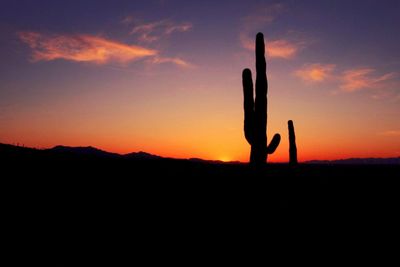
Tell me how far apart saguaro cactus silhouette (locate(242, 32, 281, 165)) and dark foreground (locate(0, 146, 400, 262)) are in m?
1.55

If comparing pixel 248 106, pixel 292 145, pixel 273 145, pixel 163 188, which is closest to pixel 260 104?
pixel 248 106

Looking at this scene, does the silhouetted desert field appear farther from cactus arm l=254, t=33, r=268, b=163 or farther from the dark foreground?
cactus arm l=254, t=33, r=268, b=163

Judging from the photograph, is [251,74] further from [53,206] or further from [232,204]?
[53,206]

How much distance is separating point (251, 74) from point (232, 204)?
23.1 feet

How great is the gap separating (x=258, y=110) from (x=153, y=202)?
7132mm

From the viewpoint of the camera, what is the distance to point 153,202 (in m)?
9.61

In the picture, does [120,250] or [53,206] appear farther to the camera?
[53,206]

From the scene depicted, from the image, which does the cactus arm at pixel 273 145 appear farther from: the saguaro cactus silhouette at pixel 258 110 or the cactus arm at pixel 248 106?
the cactus arm at pixel 248 106

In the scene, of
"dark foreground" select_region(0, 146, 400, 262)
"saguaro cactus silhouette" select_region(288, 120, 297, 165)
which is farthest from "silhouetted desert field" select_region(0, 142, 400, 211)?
"saguaro cactus silhouette" select_region(288, 120, 297, 165)

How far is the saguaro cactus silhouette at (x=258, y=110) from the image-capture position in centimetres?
1501

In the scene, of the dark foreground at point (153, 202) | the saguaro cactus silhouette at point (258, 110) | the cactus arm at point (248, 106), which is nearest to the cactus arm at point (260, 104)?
the saguaro cactus silhouette at point (258, 110)

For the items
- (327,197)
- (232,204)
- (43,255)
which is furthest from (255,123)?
(43,255)

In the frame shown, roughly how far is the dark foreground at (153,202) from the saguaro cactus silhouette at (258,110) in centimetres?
155

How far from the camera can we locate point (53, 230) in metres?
7.25
